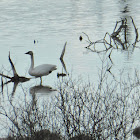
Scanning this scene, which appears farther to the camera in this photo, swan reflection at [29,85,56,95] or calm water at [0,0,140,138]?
Answer: calm water at [0,0,140,138]

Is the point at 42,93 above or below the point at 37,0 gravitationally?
below

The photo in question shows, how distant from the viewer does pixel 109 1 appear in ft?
340

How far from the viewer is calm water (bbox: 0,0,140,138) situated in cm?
3312

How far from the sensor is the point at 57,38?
1882 inches

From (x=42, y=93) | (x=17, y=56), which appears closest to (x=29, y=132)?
(x=42, y=93)

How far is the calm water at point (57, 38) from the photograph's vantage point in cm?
3312

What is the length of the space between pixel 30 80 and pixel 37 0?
7914cm

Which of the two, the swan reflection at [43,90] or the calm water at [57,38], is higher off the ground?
the calm water at [57,38]

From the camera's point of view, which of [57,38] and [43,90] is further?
[57,38]

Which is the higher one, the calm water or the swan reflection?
Result: the calm water

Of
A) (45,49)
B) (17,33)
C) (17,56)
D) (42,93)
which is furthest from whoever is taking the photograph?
(17,33)

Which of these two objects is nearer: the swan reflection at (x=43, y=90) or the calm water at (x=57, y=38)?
the swan reflection at (x=43, y=90)

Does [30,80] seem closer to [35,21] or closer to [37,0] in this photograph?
[35,21]

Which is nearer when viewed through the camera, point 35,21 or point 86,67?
point 86,67
